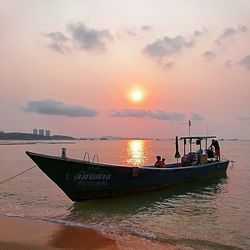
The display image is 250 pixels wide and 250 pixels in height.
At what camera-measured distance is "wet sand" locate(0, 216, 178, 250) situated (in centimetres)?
960

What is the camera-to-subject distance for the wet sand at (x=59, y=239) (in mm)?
9602

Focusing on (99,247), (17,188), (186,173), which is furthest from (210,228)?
(17,188)

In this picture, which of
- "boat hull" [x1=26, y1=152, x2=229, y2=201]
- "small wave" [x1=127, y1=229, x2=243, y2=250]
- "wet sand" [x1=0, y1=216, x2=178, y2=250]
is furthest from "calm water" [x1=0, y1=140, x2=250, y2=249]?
"wet sand" [x1=0, y1=216, x2=178, y2=250]

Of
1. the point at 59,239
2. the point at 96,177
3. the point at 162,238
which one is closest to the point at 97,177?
the point at 96,177

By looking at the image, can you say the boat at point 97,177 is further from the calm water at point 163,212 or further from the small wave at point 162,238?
the small wave at point 162,238

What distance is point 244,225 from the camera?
13.0 meters

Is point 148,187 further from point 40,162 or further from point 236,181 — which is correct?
point 236,181

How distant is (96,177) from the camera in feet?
51.6

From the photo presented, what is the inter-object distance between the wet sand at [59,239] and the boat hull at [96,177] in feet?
9.81

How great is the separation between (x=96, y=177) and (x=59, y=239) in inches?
217

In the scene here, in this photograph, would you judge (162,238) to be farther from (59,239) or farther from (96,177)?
(96,177)

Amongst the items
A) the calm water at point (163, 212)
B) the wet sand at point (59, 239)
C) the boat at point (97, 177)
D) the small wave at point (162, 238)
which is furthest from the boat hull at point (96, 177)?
the wet sand at point (59, 239)

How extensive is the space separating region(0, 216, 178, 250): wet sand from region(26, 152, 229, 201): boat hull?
2.99 meters

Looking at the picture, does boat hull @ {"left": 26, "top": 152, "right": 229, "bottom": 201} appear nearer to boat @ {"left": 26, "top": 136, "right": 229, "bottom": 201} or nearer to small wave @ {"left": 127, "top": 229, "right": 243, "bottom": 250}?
boat @ {"left": 26, "top": 136, "right": 229, "bottom": 201}
